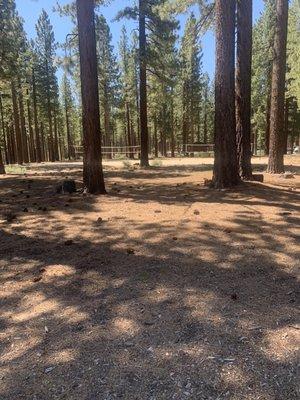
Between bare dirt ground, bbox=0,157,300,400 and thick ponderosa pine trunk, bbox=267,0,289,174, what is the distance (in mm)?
6329

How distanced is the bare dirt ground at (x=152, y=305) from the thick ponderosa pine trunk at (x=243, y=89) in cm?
360

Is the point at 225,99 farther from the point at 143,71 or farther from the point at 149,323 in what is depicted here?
the point at 143,71

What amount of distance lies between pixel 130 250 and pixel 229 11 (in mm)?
6249

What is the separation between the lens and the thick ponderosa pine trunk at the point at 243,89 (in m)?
10.3

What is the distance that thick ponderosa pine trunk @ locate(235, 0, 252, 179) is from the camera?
10320mm

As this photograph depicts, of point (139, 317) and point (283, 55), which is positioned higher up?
point (283, 55)

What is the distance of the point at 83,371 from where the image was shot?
269cm

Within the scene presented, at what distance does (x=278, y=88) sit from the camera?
12.5 meters

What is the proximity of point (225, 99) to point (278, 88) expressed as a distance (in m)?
4.88

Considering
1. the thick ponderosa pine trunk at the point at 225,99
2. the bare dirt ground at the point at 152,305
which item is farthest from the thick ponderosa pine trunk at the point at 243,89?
the bare dirt ground at the point at 152,305

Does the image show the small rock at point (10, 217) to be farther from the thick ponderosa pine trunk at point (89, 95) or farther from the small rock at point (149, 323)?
the small rock at point (149, 323)

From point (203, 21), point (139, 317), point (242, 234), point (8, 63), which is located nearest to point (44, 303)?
point (139, 317)

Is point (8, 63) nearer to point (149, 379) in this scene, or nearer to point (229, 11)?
point (229, 11)

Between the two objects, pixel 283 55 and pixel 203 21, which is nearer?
pixel 203 21
